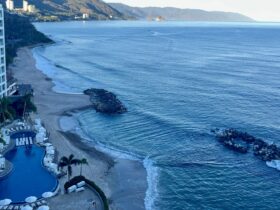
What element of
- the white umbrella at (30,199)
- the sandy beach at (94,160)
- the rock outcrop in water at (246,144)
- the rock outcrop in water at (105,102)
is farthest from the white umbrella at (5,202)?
the rock outcrop in water at (105,102)

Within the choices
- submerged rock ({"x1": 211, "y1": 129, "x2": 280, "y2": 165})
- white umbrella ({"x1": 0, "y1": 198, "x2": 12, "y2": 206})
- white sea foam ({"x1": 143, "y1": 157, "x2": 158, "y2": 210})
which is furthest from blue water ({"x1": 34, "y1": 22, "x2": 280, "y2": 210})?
white umbrella ({"x1": 0, "y1": 198, "x2": 12, "y2": 206})

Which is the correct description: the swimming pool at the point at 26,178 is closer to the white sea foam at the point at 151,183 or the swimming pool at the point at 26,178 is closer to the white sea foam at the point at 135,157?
the white sea foam at the point at 135,157

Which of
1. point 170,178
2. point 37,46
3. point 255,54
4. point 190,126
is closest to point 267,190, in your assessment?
point 170,178

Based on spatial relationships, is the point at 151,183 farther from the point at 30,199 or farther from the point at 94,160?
the point at 30,199

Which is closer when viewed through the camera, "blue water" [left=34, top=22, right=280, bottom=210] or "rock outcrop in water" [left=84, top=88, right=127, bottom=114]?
"blue water" [left=34, top=22, right=280, bottom=210]

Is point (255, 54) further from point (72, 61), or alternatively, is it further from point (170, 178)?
point (170, 178)

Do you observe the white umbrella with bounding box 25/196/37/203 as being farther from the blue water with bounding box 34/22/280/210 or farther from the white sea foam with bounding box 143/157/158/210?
the blue water with bounding box 34/22/280/210

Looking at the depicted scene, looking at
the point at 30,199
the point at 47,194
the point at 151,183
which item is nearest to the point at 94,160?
the point at 151,183
